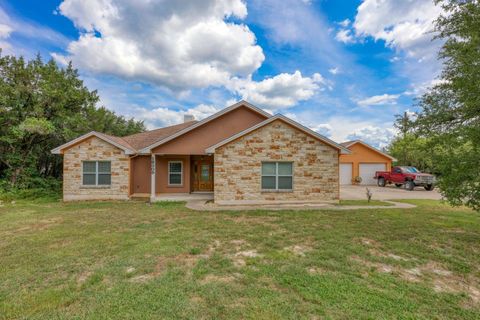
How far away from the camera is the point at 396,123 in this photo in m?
12.1

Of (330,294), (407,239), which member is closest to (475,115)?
(407,239)

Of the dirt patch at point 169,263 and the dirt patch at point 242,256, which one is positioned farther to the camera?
the dirt patch at point 242,256

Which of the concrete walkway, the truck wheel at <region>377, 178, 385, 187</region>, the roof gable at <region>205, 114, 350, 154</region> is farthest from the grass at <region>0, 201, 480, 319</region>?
the truck wheel at <region>377, 178, 385, 187</region>

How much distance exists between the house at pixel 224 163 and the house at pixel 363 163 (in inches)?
484

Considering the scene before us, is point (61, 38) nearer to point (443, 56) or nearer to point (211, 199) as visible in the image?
point (211, 199)

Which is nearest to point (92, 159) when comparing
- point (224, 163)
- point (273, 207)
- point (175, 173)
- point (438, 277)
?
point (175, 173)

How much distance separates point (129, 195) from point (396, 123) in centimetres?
1500

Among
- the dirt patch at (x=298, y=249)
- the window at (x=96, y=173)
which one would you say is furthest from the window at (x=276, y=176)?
the window at (x=96, y=173)

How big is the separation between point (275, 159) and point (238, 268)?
7547 mm

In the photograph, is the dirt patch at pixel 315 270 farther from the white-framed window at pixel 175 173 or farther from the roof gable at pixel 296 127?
the white-framed window at pixel 175 173

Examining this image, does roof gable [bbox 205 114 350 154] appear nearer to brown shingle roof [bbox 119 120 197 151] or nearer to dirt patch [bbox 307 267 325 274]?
brown shingle roof [bbox 119 120 197 151]

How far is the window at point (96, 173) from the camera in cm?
1248

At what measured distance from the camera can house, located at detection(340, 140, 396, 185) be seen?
74.7 feet

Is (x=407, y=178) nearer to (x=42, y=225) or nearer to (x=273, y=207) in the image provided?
(x=273, y=207)
